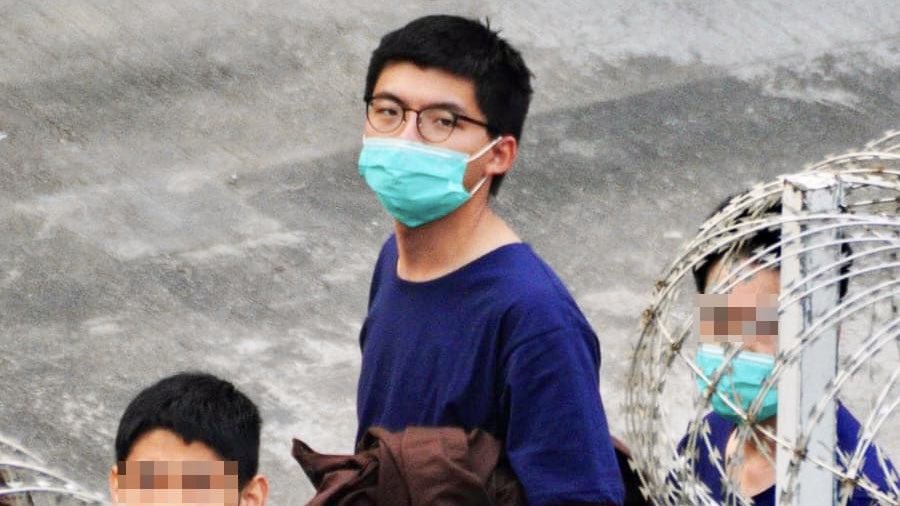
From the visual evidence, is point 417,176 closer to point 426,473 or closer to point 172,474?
point 426,473

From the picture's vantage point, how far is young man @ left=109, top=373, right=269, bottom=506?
2.82 meters

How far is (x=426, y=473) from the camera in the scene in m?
2.93

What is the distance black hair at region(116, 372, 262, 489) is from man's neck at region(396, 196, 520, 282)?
0.42 metres

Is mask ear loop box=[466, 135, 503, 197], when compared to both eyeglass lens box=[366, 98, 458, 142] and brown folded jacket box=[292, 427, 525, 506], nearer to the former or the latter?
eyeglass lens box=[366, 98, 458, 142]

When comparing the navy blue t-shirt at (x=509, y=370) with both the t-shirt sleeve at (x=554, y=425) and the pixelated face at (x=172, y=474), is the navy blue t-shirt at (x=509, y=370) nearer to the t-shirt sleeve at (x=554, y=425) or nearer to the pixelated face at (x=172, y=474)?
the t-shirt sleeve at (x=554, y=425)

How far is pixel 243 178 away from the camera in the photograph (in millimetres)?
7074

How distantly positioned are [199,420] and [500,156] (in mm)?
756

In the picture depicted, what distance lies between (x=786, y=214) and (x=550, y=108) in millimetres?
5097

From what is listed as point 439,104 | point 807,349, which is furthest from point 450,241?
point 807,349

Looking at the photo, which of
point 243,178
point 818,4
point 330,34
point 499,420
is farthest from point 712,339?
point 818,4

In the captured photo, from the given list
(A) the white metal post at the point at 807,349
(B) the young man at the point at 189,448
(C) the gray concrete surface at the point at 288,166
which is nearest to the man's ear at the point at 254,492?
(B) the young man at the point at 189,448

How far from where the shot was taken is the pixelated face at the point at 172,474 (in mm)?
2787

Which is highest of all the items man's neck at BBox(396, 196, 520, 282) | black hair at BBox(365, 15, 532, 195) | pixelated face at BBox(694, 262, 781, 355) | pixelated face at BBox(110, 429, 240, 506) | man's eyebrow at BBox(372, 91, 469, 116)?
black hair at BBox(365, 15, 532, 195)

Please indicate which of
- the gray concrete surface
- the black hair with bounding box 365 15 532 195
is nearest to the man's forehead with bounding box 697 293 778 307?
the black hair with bounding box 365 15 532 195
